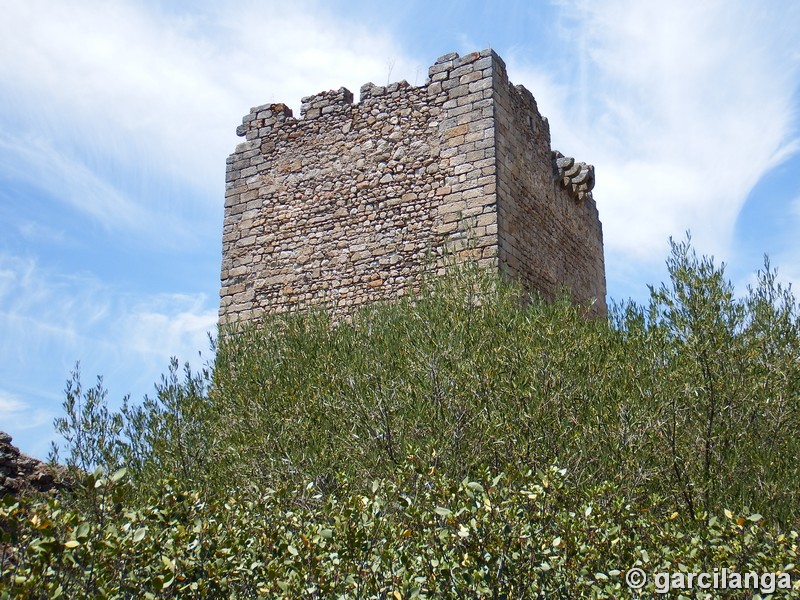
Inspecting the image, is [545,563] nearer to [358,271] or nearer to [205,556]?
[205,556]

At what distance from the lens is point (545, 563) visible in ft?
15.3

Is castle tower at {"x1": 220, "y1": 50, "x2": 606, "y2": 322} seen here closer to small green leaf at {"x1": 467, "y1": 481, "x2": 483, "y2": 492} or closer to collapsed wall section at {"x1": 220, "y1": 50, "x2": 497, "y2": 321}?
collapsed wall section at {"x1": 220, "y1": 50, "x2": 497, "y2": 321}

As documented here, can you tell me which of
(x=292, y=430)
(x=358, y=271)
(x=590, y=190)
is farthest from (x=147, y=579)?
(x=590, y=190)

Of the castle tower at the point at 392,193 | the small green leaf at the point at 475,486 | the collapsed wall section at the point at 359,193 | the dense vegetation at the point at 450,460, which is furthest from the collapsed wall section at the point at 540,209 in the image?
the small green leaf at the point at 475,486

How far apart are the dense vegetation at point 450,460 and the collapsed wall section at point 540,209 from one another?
112 cm

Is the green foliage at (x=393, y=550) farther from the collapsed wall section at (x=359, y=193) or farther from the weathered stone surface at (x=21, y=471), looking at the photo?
the weathered stone surface at (x=21, y=471)

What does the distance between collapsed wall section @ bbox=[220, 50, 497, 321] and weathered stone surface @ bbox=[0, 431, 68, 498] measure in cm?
329

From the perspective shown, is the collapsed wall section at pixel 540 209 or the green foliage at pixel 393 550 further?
the collapsed wall section at pixel 540 209

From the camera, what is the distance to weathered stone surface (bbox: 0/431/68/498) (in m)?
10.7

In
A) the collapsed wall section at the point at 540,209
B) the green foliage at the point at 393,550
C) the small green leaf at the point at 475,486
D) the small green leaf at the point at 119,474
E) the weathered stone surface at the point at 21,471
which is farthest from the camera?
the collapsed wall section at the point at 540,209

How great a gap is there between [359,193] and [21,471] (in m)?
6.12

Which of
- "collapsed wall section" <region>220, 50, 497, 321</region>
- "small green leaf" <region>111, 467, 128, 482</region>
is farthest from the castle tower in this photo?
"small green leaf" <region>111, 467, 128, 482</region>

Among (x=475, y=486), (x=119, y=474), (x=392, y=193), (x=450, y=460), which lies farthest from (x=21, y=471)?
(x=475, y=486)

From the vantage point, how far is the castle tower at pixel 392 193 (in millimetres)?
10773
